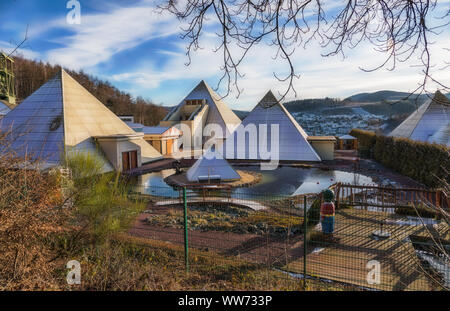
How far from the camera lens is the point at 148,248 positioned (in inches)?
221

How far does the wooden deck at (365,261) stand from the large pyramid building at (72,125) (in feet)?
44.4

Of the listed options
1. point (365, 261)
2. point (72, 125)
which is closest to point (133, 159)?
point (72, 125)

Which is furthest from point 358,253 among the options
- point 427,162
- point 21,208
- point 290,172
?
point 290,172

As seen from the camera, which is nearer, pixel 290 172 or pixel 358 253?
pixel 358 253

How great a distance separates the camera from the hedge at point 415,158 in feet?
40.1

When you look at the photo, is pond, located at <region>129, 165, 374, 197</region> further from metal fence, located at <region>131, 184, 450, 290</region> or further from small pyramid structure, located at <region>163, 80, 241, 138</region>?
small pyramid structure, located at <region>163, 80, 241, 138</region>

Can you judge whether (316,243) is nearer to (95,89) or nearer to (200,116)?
(200,116)

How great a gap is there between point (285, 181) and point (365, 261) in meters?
9.24

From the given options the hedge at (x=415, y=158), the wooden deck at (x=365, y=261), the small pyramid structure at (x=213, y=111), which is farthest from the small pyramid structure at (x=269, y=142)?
the wooden deck at (x=365, y=261)

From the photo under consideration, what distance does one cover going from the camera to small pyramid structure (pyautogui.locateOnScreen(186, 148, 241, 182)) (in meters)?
14.1
